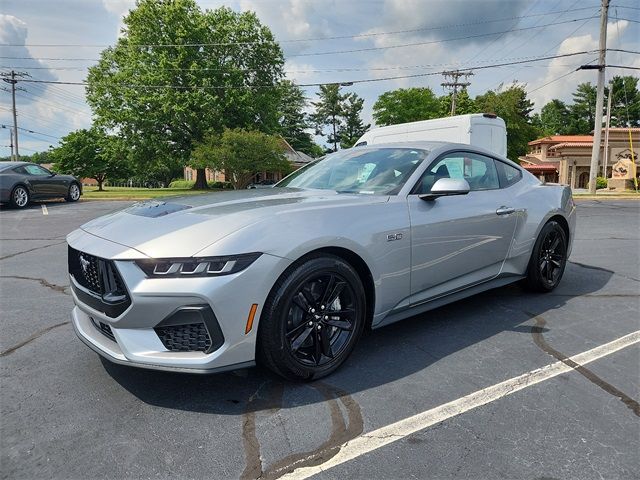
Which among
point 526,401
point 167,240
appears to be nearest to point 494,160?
point 526,401

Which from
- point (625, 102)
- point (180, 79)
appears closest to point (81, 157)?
point (180, 79)

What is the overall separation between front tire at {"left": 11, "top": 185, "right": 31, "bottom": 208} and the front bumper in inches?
542

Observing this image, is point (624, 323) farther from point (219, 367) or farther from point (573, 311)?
point (219, 367)

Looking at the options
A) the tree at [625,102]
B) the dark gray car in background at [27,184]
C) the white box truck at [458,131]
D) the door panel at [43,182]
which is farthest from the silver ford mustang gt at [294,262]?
the tree at [625,102]

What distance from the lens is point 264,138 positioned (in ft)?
105

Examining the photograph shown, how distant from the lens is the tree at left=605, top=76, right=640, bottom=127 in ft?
248

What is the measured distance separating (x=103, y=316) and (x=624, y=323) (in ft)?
13.0

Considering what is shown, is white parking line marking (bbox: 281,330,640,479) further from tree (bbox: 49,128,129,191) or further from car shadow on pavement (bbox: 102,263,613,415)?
tree (bbox: 49,128,129,191)

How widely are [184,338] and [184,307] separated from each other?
0.61 ft

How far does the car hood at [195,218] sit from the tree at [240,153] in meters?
28.5

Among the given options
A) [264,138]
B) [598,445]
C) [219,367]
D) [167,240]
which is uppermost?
[264,138]

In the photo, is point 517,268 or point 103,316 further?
point 517,268

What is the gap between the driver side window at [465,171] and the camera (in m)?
3.51

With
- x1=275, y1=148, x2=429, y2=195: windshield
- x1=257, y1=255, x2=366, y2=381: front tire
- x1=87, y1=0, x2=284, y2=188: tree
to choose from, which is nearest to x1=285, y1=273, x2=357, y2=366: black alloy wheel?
x1=257, y1=255, x2=366, y2=381: front tire
